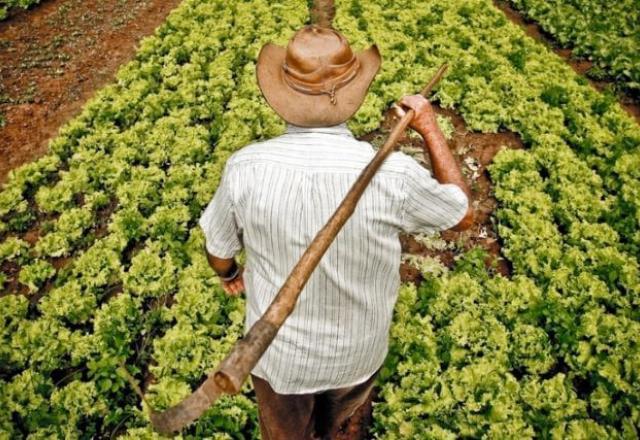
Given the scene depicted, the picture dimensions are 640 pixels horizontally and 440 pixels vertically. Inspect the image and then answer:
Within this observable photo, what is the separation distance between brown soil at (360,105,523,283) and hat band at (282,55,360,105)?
125 inches

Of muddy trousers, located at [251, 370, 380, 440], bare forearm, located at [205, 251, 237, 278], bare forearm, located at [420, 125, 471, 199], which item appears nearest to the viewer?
bare forearm, located at [420, 125, 471, 199]

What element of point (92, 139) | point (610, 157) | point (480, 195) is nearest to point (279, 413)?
point (480, 195)

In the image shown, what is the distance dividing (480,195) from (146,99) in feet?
16.1

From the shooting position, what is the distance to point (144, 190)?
5.58 meters

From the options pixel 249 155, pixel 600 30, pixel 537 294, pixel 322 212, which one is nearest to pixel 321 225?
pixel 322 212

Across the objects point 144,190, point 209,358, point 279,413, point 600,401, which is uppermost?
point 279,413

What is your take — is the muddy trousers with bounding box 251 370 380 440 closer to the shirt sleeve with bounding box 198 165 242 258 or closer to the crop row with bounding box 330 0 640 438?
the shirt sleeve with bounding box 198 165 242 258

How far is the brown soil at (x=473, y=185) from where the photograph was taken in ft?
16.9

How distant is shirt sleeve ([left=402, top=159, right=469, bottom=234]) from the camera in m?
2.03

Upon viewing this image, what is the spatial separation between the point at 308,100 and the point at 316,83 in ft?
0.28

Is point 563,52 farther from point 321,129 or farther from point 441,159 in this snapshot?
point 321,129

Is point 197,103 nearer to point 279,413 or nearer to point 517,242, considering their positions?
point 517,242

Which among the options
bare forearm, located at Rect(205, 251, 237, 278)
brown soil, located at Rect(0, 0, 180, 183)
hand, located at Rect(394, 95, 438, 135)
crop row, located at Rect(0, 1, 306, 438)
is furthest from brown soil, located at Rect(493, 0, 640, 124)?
bare forearm, located at Rect(205, 251, 237, 278)

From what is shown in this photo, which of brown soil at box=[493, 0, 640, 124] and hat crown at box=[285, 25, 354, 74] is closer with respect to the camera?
hat crown at box=[285, 25, 354, 74]
